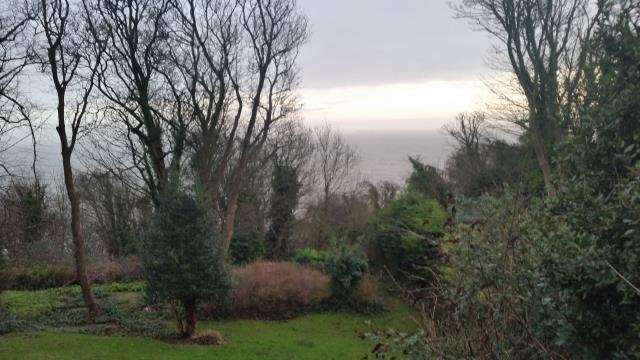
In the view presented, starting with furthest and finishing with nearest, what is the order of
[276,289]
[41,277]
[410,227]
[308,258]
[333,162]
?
1. [333,162]
2. [41,277]
3. [308,258]
4. [410,227]
5. [276,289]

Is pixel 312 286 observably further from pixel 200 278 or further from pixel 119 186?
pixel 119 186

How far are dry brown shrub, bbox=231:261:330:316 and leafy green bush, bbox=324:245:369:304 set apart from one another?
390mm

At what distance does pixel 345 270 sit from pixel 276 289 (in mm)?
2233

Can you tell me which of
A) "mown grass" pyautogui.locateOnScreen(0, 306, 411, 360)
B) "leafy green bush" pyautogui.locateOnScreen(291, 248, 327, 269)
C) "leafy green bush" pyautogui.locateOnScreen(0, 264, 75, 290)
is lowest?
"mown grass" pyautogui.locateOnScreen(0, 306, 411, 360)

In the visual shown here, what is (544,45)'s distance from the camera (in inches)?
574

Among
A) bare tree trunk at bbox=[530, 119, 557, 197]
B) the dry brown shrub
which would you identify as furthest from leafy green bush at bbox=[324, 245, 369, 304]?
bare tree trunk at bbox=[530, 119, 557, 197]

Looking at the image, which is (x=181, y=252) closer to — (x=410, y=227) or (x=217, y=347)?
(x=217, y=347)

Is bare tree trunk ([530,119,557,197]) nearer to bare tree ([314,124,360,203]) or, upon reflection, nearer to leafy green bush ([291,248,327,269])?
leafy green bush ([291,248,327,269])

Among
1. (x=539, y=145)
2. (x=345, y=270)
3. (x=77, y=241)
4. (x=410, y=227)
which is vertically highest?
(x=539, y=145)

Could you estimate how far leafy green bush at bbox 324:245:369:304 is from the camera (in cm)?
1644

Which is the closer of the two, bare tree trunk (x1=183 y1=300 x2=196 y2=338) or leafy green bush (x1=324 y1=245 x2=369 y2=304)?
bare tree trunk (x1=183 y1=300 x2=196 y2=338)

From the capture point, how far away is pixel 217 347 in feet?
37.9

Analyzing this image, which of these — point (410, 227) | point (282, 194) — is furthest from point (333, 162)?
point (410, 227)

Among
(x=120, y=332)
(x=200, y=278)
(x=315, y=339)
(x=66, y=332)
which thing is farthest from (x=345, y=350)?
(x=66, y=332)
